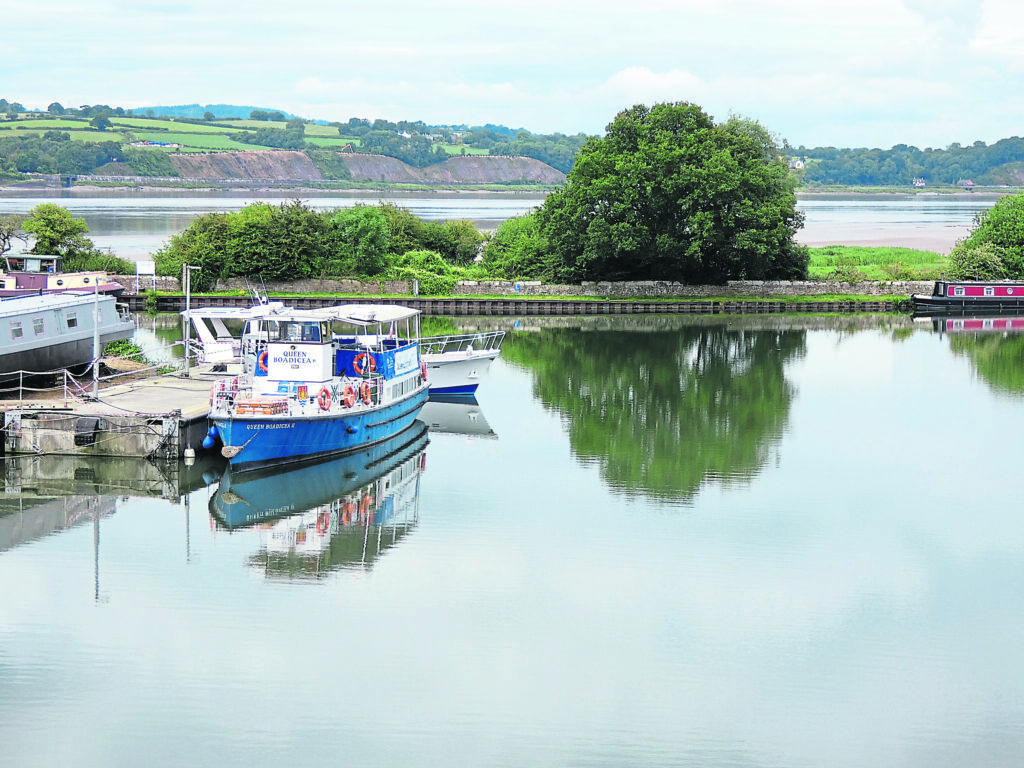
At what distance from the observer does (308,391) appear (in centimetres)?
2912

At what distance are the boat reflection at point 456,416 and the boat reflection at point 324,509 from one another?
11.3 ft

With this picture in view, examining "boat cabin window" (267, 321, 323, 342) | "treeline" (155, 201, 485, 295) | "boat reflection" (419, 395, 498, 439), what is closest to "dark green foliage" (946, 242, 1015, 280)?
"treeline" (155, 201, 485, 295)

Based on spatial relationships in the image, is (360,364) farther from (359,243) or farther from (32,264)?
(359,243)

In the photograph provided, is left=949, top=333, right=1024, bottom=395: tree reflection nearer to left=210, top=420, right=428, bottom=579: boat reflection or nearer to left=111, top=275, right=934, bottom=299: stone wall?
left=111, top=275, right=934, bottom=299: stone wall

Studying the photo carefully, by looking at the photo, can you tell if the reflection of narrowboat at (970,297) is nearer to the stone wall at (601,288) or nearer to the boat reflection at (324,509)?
the stone wall at (601,288)

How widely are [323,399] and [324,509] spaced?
3.52 metres

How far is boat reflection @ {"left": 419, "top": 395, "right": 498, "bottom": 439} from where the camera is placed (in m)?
34.5

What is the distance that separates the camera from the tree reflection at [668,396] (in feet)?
99.3

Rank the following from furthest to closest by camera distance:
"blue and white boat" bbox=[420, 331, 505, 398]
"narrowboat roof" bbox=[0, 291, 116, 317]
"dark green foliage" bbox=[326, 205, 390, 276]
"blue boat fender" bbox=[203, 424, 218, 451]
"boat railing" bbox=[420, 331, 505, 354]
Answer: "dark green foliage" bbox=[326, 205, 390, 276]
"boat railing" bbox=[420, 331, 505, 354]
"blue and white boat" bbox=[420, 331, 505, 398]
"narrowboat roof" bbox=[0, 291, 116, 317]
"blue boat fender" bbox=[203, 424, 218, 451]

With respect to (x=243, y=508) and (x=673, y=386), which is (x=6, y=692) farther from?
(x=673, y=386)

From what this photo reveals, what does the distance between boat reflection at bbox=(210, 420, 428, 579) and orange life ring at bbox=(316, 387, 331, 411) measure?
139 centimetres

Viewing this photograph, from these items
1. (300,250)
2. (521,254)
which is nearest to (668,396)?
(300,250)

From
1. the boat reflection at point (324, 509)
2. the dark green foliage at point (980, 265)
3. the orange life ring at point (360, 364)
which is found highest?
the dark green foliage at point (980, 265)

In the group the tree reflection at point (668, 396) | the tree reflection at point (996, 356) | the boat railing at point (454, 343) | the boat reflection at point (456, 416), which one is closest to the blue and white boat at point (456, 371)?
the boat reflection at point (456, 416)
